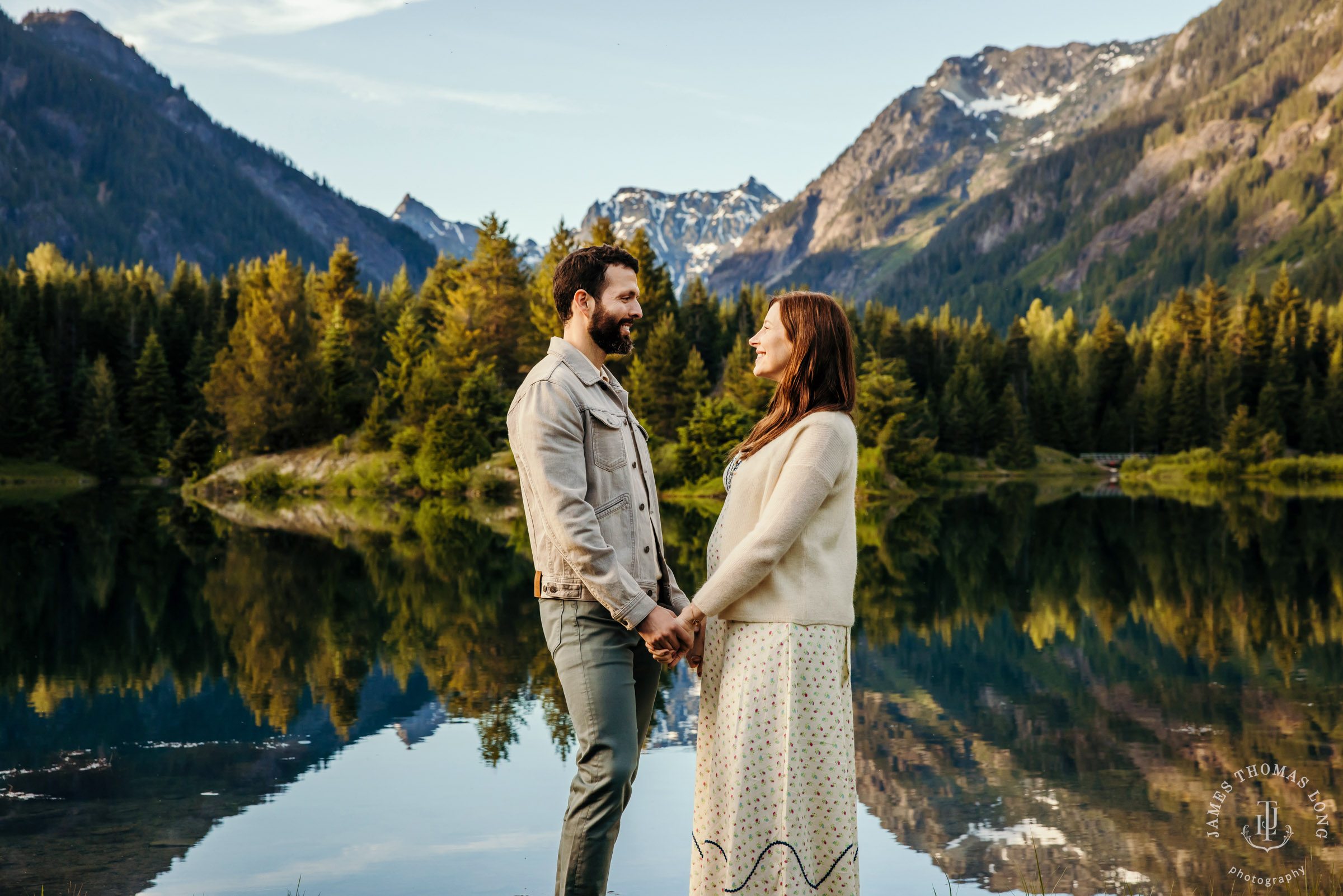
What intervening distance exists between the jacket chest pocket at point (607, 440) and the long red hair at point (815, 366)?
0.55 m

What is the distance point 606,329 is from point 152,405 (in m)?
62.8

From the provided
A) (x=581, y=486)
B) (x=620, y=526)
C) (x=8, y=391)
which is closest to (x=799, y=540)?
(x=620, y=526)

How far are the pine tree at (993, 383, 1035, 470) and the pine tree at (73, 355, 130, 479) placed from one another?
52052 mm

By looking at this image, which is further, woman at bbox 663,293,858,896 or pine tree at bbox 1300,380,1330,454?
pine tree at bbox 1300,380,1330,454

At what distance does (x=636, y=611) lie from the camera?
3840 mm

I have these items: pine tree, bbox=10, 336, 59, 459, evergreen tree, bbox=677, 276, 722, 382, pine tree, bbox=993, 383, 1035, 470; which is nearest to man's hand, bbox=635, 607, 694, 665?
evergreen tree, bbox=677, 276, 722, 382

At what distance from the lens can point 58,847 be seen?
6.74m

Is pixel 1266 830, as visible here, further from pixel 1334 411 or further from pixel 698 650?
pixel 1334 411

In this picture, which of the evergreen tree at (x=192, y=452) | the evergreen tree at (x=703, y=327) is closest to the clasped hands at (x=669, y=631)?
the evergreen tree at (x=192, y=452)

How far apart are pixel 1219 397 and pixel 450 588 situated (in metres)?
63.6

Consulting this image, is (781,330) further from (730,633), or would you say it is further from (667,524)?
(667,524)

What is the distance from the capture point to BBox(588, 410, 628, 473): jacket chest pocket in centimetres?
402

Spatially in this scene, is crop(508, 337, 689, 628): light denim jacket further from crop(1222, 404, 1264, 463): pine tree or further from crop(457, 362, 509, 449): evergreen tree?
crop(1222, 404, 1264, 463): pine tree

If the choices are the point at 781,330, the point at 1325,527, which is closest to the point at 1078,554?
the point at 1325,527
